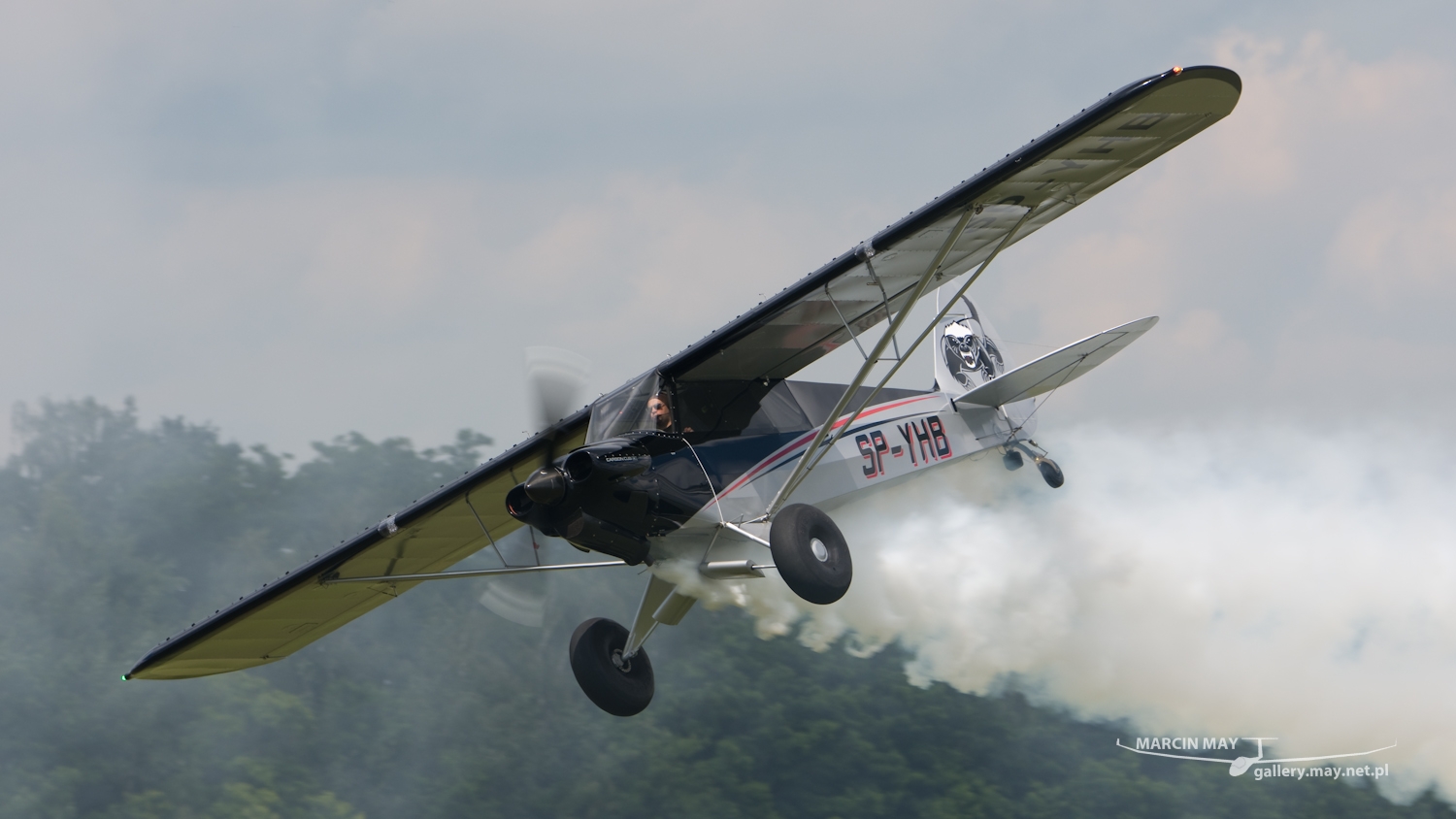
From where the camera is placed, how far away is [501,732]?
35.1 meters

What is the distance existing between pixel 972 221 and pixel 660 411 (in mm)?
3071

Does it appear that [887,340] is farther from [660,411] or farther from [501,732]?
[501,732]

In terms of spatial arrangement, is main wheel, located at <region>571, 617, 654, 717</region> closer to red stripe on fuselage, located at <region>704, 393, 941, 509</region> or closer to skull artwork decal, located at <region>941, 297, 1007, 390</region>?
red stripe on fuselage, located at <region>704, 393, 941, 509</region>

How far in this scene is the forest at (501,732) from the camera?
32.4 m

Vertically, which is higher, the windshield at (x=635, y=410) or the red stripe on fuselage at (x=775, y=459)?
the windshield at (x=635, y=410)

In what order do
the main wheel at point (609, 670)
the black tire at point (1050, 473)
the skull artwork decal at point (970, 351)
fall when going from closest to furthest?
the main wheel at point (609, 670) < the black tire at point (1050, 473) < the skull artwork decal at point (970, 351)

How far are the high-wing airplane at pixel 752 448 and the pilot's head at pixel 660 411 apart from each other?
0.06 feet

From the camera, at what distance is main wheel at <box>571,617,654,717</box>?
41.3 feet

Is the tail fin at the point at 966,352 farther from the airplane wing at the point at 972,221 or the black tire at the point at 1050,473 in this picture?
the airplane wing at the point at 972,221

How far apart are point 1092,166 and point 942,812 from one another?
23.9 metres

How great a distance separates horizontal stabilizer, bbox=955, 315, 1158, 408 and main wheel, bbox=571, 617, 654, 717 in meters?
4.98

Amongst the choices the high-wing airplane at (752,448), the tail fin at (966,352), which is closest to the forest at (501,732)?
the tail fin at (966,352)

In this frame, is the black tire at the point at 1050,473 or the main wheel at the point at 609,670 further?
the black tire at the point at 1050,473

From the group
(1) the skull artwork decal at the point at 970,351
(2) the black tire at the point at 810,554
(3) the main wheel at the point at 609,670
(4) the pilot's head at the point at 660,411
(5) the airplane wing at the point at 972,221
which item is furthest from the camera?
(1) the skull artwork decal at the point at 970,351
